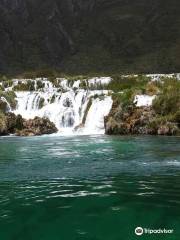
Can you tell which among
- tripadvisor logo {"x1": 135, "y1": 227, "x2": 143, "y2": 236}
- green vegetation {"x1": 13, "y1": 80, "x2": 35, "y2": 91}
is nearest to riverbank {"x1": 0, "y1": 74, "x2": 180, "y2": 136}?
green vegetation {"x1": 13, "y1": 80, "x2": 35, "y2": 91}

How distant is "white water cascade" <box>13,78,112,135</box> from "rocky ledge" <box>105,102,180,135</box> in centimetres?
396

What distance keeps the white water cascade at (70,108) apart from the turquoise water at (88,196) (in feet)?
144

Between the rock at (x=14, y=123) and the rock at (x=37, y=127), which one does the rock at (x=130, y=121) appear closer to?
the rock at (x=37, y=127)

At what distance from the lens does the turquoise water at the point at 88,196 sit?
23547 millimetres

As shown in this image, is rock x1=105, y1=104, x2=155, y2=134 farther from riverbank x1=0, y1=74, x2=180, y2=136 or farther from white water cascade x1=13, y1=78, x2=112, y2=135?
white water cascade x1=13, y1=78, x2=112, y2=135

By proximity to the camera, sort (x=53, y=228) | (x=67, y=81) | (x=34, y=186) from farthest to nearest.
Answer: (x=67, y=81) < (x=34, y=186) < (x=53, y=228)

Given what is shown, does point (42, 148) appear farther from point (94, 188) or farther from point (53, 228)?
point (53, 228)

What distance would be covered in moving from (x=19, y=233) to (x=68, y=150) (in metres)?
A: 33.3

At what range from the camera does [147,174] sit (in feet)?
121

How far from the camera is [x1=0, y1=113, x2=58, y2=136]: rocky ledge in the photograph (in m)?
90.9

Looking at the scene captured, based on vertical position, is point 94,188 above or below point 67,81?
below

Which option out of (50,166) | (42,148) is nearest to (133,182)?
(50,166)

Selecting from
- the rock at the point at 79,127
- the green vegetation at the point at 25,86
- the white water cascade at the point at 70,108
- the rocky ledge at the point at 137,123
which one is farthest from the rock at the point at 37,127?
the green vegetation at the point at 25,86

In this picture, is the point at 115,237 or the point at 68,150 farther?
the point at 68,150
